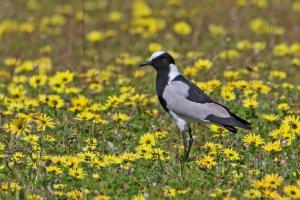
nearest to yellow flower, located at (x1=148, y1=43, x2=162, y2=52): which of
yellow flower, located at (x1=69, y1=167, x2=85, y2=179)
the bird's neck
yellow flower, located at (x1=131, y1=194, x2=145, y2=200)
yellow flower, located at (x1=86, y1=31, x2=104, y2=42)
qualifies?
yellow flower, located at (x1=86, y1=31, x2=104, y2=42)

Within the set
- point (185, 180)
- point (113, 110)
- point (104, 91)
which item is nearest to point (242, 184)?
point (185, 180)

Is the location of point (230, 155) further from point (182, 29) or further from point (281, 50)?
point (182, 29)

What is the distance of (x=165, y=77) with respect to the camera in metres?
7.97

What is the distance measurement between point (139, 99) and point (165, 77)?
66 centimetres

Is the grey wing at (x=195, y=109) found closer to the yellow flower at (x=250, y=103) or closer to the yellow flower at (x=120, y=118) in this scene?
the yellow flower at (x=120, y=118)

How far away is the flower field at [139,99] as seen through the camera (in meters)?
6.57

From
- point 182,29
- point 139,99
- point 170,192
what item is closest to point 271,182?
point 170,192

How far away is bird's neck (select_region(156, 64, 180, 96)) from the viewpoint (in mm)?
7863

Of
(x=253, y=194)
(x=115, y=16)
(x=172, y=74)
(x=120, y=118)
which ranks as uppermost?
(x=115, y=16)

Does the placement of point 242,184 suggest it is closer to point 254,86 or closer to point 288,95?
point 254,86

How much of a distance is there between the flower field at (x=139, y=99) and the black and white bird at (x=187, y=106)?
23 centimetres

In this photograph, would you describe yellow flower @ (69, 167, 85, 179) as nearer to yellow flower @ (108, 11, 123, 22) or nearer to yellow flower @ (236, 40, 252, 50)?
yellow flower @ (236, 40, 252, 50)

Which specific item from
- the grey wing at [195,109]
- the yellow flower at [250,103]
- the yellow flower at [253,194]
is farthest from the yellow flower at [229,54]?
the yellow flower at [253,194]

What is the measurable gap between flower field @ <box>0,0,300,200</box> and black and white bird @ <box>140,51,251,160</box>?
0.23m
